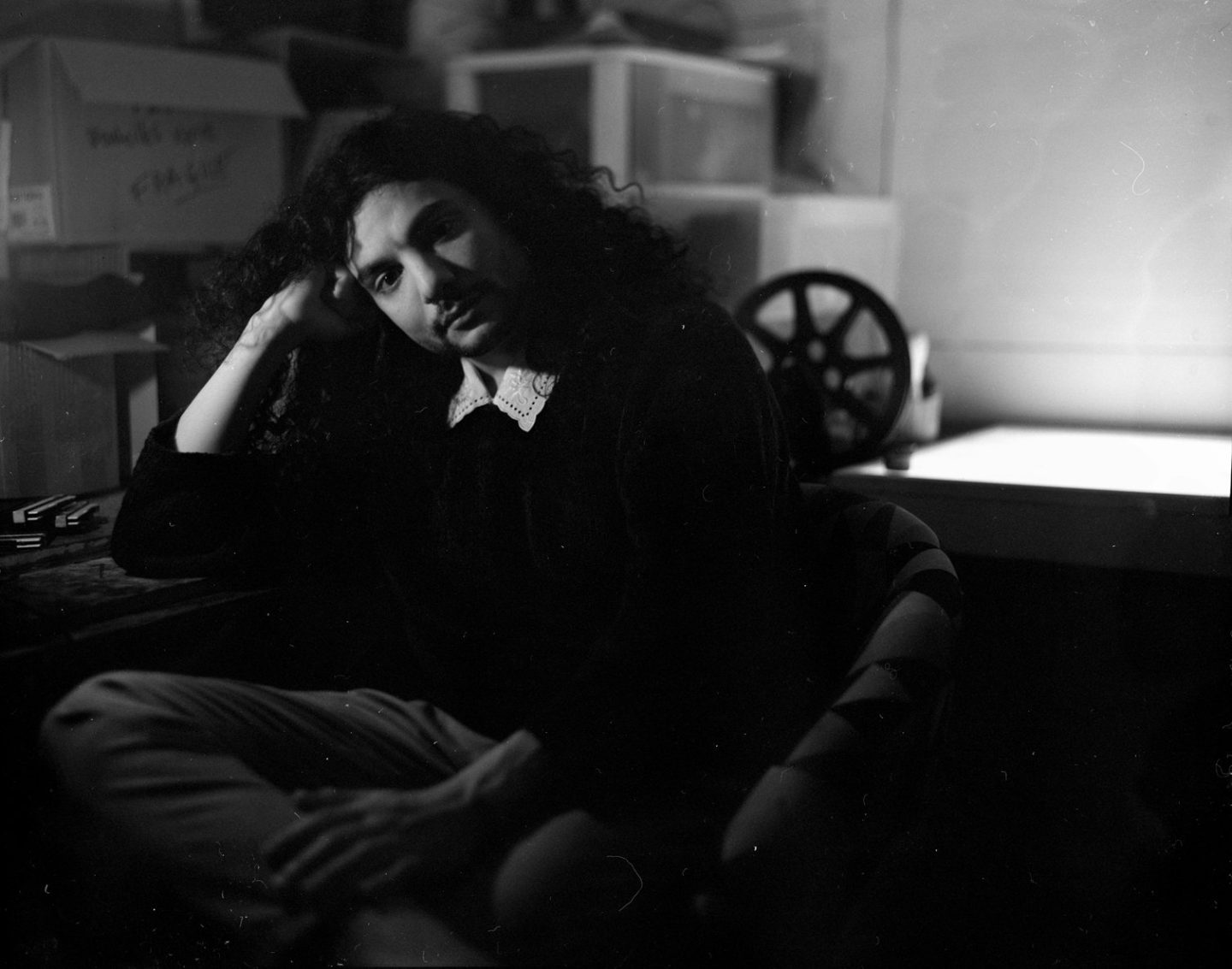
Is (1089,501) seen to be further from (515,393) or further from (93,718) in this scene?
(93,718)

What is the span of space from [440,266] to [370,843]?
42cm

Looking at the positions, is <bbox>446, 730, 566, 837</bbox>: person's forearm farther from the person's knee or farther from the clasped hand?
the person's knee

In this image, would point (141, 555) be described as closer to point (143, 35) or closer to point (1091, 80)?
point (143, 35)

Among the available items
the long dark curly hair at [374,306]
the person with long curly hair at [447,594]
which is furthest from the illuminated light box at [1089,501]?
the long dark curly hair at [374,306]

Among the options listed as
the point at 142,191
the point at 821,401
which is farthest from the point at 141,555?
the point at 821,401

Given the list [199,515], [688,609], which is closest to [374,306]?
[199,515]

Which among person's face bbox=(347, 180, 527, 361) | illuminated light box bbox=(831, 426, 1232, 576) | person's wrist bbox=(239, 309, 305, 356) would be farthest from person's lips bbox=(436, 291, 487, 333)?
illuminated light box bbox=(831, 426, 1232, 576)

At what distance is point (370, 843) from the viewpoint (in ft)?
2.38

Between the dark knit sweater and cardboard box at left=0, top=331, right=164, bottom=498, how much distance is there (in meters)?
0.06

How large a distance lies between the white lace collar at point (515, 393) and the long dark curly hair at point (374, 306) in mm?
13

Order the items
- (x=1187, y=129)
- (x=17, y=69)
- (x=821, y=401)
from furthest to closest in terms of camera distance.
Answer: (x=821, y=401)
(x=17, y=69)
(x=1187, y=129)

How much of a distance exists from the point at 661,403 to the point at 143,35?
1.80ft

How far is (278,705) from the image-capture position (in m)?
0.78

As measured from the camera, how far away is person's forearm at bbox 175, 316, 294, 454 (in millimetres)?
796
